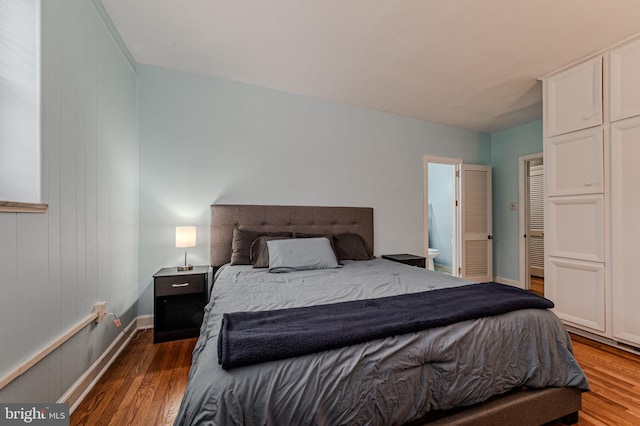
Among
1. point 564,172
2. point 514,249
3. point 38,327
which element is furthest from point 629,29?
point 38,327

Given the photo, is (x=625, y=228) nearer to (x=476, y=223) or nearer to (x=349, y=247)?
(x=476, y=223)

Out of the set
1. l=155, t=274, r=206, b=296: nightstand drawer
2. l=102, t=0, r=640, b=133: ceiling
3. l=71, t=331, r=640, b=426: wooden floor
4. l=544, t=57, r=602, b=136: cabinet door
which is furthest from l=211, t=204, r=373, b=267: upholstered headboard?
l=544, t=57, r=602, b=136: cabinet door

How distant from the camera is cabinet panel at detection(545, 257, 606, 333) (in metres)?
2.49

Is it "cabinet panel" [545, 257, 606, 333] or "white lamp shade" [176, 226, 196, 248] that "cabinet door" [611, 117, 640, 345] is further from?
"white lamp shade" [176, 226, 196, 248]

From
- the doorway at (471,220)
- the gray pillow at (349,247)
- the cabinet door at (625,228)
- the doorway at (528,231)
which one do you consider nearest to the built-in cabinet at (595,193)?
the cabinet door at (625,228)

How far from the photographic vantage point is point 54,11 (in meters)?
1.47

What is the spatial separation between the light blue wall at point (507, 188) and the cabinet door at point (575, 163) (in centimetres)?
150

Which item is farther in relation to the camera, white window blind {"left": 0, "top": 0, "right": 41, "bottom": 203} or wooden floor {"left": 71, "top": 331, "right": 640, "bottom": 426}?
wooden floor {"left": 71, "top": 331, "right": 640, "bottom": 426}

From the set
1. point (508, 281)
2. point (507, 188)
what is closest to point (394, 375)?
point (508, 281)

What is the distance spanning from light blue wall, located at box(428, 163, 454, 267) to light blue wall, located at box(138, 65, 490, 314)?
1733mm

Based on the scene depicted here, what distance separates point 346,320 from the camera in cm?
126

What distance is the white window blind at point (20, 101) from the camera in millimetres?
1258

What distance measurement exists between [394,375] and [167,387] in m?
1.56

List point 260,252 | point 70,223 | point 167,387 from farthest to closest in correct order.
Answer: point 260,252
point 167,387
point 70,223
